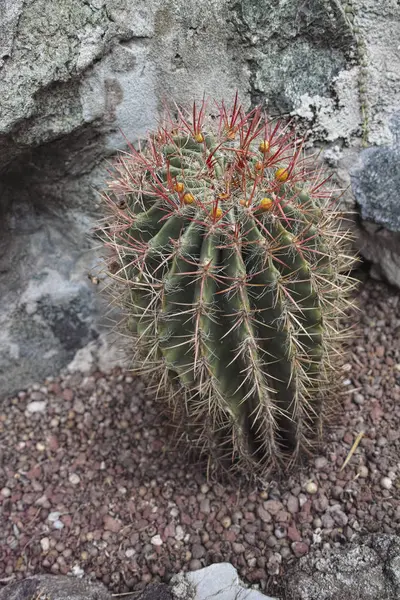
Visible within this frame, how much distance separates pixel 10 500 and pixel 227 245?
1208mm

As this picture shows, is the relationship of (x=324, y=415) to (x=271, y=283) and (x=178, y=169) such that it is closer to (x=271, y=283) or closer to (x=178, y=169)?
(x=271, y=283)

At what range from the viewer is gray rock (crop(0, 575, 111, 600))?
154cm

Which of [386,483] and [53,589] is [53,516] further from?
[386,483]

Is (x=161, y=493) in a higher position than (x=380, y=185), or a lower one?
lower

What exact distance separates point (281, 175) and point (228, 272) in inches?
10.4

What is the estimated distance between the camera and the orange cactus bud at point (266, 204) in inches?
51.8

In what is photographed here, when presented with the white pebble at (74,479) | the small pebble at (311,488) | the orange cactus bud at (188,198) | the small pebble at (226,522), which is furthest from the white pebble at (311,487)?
the orange cactus bud at (188,198)

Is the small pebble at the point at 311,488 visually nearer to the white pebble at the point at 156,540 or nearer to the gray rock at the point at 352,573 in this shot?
the gray rock at the point at 352,573

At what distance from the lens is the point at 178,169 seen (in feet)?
4.74

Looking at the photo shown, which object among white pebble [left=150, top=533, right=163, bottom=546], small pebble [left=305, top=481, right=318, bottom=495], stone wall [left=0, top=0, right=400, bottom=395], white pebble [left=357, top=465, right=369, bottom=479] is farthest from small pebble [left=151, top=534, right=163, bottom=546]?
stone wall [left=0, top=0, right=400, bottom=395]

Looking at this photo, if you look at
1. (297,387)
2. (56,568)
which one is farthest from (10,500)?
(297,387)

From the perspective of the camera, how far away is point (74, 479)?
77.6 inches

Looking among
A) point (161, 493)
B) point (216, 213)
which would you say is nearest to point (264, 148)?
point (216, 213)

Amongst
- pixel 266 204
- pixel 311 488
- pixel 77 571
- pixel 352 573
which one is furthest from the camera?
pixel 311 488
